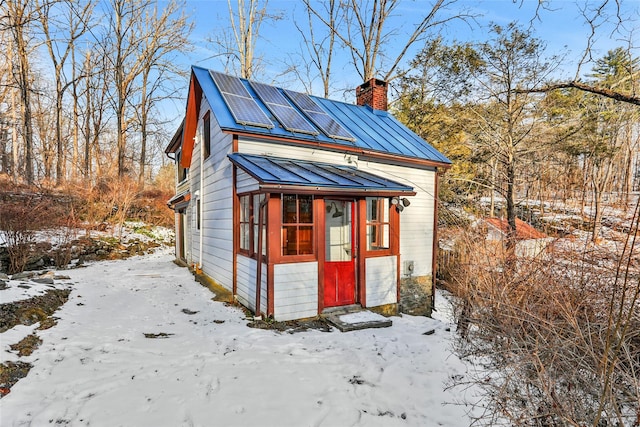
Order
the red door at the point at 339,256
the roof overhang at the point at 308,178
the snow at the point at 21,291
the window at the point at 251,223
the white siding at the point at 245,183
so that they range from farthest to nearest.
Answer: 1. the red door at the point at 339,256
2. the window at the point at 251,223
3. the white siding at the point at 245,183
4. the snow at the point at 21,291
5. the roof overhang at the point at 308,178

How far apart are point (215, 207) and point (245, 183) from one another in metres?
2.30

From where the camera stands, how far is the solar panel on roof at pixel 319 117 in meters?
8.04

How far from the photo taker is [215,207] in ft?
27.6

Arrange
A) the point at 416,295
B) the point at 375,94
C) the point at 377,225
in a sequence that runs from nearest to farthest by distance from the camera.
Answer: the point at 377,225
the point at 416,295
the point at 375,94

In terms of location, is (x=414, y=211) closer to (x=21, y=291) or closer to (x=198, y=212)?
(x=198, y=212)

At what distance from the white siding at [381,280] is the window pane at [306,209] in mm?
1758

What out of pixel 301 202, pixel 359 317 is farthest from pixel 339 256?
pixel 301 202

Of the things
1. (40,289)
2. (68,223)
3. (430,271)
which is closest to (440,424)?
(430,271)

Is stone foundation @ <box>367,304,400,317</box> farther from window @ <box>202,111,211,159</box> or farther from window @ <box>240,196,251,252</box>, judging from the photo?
window @ <box>202,111,211,159</box>

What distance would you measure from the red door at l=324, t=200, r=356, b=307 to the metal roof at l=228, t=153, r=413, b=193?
28.6 inches

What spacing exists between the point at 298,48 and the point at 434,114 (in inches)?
369

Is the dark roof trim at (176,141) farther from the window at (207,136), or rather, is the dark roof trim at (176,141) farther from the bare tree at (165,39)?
the bare tree at (165,39)

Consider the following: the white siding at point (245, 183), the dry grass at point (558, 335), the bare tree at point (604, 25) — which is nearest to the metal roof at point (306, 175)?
the white siding at point (245, 183)

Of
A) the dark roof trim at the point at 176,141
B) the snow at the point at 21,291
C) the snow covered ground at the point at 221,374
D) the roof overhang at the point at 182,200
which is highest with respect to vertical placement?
the dark roof trim at the point at 176,141
